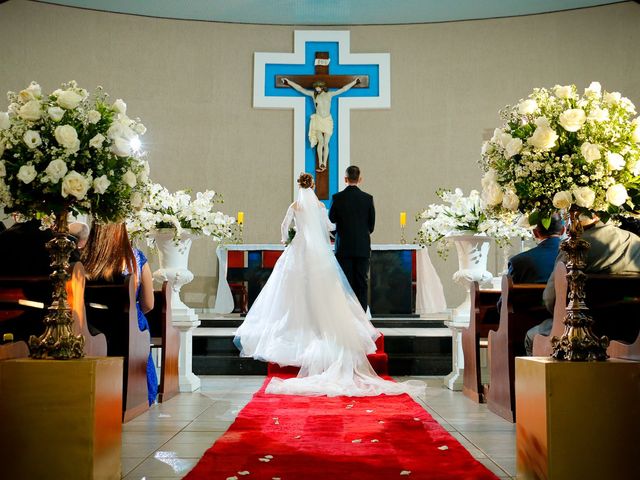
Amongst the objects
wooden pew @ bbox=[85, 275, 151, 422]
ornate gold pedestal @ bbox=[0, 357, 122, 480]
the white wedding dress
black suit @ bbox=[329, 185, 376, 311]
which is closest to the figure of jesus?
black suit @ bbox=[329, 185, 376, 311]

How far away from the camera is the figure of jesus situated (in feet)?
33.4

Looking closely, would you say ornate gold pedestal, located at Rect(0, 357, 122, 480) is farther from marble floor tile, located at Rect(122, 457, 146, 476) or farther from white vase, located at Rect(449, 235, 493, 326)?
white vase, located at Rect(449, 235, 493, 326)

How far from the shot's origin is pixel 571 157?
2.84 m

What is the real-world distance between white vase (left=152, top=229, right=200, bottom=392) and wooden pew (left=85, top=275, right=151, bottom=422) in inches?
54.8

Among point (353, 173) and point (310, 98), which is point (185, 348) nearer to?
point (353, 173)

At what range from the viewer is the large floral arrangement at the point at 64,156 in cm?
276

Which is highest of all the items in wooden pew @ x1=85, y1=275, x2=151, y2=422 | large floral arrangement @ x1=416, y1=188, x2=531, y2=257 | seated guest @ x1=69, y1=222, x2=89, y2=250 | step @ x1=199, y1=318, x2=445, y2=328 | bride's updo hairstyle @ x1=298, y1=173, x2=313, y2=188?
bride's updo hairstyle @ x1=298, y1=173, x2=313, y2=188

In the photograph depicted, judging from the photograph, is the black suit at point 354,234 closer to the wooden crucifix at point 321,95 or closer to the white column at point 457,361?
the white column at point 457,361

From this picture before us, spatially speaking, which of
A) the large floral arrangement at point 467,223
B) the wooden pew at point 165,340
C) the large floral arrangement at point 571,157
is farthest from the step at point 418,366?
the large floral arrangement at point 571,157

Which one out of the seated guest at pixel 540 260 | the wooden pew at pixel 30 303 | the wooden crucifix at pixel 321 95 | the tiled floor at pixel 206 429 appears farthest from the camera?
the wooden crucifix at pixel 321 95

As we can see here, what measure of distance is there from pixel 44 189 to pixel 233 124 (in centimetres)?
770

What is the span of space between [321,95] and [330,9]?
1.16 m

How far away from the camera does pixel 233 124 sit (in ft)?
34.0

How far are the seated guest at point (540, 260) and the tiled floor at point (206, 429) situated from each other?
883 millimetres
